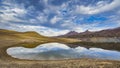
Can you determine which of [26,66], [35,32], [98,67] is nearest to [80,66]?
[98,67]

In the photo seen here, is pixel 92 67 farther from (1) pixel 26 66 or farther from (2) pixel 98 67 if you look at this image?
(1) pixel 26 66

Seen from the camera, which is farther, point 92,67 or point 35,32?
point 35,32

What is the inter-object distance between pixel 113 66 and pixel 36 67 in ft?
34.0

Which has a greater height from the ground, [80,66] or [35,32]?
[35,32]

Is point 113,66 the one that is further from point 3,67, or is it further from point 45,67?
point 3,67

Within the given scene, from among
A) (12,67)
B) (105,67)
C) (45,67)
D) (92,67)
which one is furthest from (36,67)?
(105,67)

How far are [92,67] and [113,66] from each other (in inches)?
118

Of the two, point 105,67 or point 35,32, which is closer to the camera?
point 105,67

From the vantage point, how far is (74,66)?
25.6 meters

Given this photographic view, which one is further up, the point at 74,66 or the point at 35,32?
the point at 35,32

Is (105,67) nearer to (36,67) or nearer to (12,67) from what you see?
(36,67)

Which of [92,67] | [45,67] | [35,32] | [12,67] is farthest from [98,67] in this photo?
[35,32]

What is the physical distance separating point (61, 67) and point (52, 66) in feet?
4.64

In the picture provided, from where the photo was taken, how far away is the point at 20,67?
25.6 m
